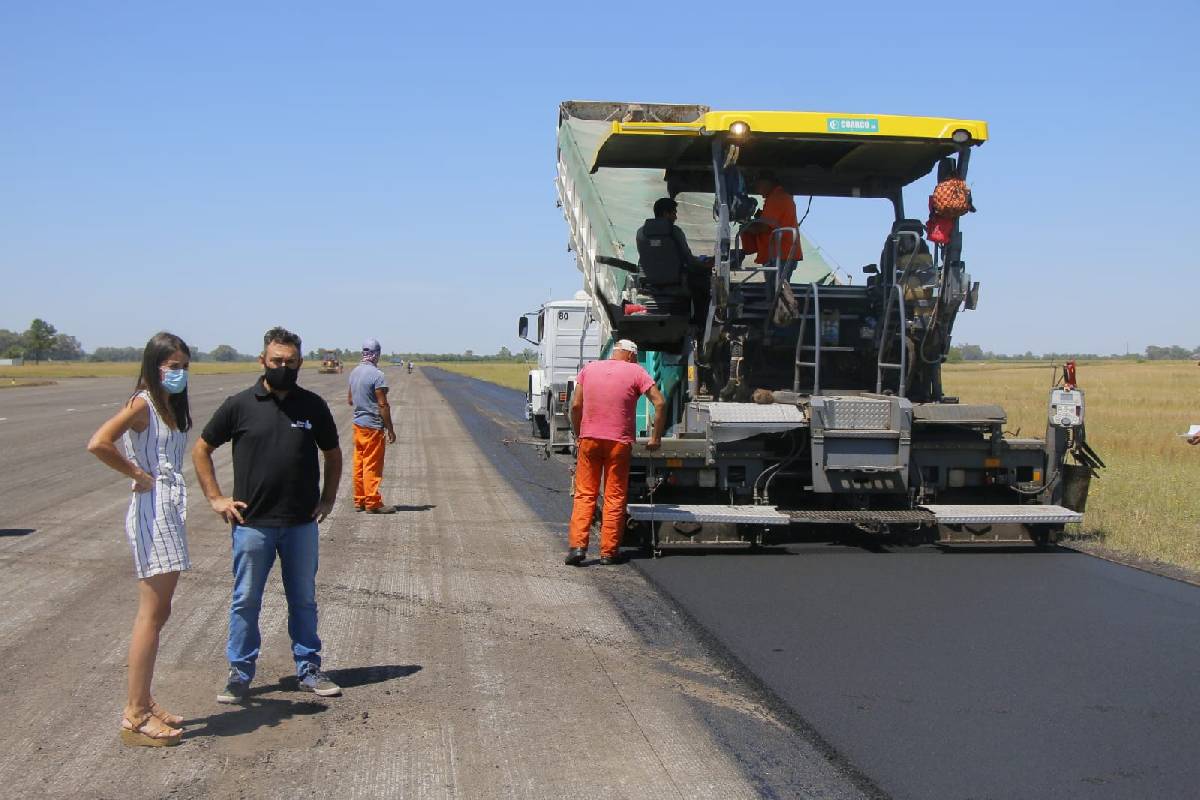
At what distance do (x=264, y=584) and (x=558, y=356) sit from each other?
46.2ft

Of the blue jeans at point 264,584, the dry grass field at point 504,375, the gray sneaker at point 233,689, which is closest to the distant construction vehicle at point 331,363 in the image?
the dry grass field at point 504,375

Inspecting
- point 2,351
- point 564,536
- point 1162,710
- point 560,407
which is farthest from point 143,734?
point 2,351

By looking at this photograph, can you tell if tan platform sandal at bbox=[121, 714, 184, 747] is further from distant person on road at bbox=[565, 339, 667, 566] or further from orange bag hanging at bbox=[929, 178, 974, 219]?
orange bag hanging at bbox=[929, 178, 974, 219]

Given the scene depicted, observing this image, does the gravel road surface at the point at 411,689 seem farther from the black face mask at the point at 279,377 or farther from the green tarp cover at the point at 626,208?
the green tarp cover at the point at 626,208

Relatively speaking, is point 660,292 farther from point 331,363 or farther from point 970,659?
point 331,363

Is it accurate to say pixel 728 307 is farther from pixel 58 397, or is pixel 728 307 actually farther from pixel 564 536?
pixel 58 397

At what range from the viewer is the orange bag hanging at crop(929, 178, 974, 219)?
348 inches

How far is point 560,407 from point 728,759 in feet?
42.0

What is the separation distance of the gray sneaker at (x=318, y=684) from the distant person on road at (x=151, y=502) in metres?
0.62

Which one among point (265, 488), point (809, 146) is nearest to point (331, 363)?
point (809, 146)

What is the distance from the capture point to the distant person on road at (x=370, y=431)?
11312mm

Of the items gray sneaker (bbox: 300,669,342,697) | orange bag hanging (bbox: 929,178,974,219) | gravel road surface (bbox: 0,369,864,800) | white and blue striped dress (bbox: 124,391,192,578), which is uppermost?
orange bag hanging (bbox: 929,178,974,219)

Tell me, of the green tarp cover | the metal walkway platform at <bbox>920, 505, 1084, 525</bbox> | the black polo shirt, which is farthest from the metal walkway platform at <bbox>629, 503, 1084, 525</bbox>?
the black polo shirt

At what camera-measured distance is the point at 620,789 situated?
4.06m
